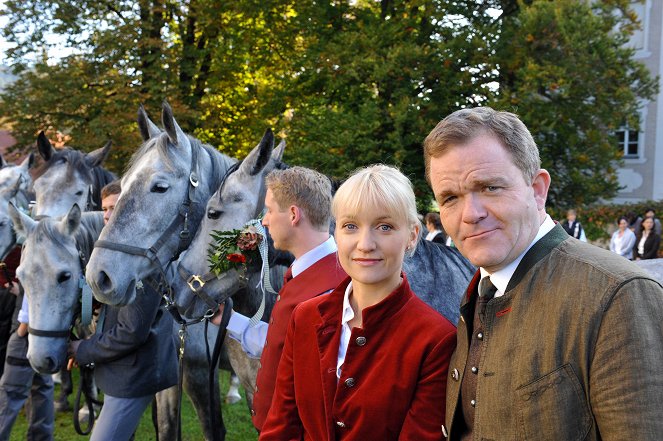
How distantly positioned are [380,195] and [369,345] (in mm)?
491

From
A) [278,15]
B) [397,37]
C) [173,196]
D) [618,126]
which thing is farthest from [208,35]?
[173,196]

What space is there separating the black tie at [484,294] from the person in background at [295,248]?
3.65 feet

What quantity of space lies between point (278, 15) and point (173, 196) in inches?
531

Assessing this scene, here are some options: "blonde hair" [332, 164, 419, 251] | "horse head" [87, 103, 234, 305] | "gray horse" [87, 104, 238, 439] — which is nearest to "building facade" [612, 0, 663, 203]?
"gray horse" [87, 104, 238, 439]

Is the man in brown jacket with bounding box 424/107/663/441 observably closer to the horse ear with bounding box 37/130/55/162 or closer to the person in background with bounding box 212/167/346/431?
the person in background with bounding box 212/167/346/431

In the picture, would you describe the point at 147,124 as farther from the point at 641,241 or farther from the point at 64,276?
the point at 641,241

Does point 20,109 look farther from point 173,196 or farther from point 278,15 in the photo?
point 173,196

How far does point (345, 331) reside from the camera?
220 cm

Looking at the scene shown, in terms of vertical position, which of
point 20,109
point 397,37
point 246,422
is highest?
point 397,37

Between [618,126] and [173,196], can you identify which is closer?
[173,196]

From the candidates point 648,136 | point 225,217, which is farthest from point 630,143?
point 225,217

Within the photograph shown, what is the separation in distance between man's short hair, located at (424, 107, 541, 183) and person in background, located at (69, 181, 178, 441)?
2838 millimetres

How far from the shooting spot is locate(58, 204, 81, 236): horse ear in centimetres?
451

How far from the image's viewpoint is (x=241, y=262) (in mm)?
3559
